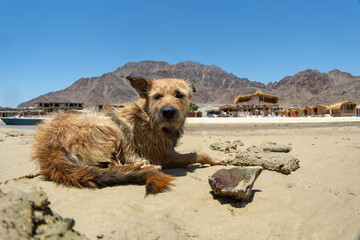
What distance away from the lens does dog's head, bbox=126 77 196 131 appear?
3.97m

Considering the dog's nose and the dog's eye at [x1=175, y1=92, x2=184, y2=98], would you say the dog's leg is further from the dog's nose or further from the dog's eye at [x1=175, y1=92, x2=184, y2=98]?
the dog's eye at [x1=175, y1=92, x2=184, y2=98]

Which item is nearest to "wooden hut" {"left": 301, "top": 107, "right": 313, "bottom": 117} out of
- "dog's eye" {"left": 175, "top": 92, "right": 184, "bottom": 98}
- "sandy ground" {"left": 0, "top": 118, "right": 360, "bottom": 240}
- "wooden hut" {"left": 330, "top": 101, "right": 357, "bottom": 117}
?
"wooden hut" {"left": 330, "top": 101, "right": 357, "bottom": 117}

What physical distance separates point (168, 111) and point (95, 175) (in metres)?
1.50

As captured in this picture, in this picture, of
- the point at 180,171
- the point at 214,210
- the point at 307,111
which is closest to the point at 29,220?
the point at 214,210

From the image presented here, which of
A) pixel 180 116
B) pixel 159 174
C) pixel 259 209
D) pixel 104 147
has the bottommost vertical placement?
pixel 259 209

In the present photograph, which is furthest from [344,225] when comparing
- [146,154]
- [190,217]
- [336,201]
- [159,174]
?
[146,154]

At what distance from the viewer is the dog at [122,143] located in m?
3.22

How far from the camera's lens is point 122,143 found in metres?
4.07

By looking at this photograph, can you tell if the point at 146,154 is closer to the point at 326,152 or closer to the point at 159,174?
the point at 159,174

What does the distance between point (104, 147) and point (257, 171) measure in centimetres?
229

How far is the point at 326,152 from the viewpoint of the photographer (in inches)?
216

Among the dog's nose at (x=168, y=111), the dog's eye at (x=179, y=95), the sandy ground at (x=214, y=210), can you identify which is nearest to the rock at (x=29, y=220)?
the sandy ground at (x=214, y=210)

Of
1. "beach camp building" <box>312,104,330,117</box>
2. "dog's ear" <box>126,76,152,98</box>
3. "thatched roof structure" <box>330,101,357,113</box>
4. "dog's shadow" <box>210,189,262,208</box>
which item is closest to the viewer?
"dog's shadow" <box>210,189,262,208</box>

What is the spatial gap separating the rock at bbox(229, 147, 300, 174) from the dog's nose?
5.64 feet
